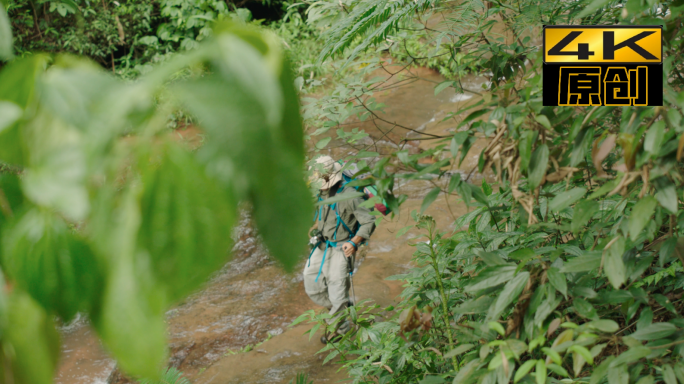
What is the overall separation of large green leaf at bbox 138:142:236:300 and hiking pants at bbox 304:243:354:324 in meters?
4.08

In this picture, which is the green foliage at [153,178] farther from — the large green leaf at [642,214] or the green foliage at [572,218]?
the large green leaf at [642,214]

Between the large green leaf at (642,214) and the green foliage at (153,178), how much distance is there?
84cm

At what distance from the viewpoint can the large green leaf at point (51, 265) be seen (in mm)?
254

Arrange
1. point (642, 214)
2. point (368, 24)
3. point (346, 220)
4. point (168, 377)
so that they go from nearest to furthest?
point (642, 214) < point (168, 377) < point (368, 24) < point (346, 220)

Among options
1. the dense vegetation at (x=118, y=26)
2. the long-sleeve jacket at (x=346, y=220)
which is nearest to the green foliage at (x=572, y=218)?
the dense vegetation at (x=118, y=26)

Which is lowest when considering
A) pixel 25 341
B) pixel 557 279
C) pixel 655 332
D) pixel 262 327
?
pixel 262 327

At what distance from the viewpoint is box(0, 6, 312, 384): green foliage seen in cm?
22

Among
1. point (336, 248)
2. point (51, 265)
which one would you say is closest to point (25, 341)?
point (51, 265)

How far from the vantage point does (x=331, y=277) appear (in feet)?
14.3

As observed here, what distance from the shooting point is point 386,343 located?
2.11 m

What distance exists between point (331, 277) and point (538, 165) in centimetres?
351

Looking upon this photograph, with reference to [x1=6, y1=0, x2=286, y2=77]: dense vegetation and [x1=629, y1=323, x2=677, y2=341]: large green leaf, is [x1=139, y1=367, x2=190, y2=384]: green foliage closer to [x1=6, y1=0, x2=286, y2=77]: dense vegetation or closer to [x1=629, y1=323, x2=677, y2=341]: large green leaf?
[x1=6, y1=0, x2=286, y2=77]: dense vegetation

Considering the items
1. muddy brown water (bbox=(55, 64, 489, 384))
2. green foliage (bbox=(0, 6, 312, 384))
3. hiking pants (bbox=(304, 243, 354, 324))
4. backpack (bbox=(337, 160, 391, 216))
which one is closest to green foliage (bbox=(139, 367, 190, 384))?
green foliage (bbox=(0, 6, 312, 384))

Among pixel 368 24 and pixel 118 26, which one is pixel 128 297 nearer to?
pixel 118 26
